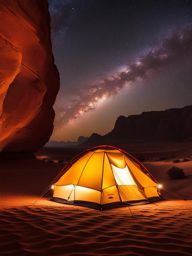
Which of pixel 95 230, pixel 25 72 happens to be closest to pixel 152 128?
pixel 25 72

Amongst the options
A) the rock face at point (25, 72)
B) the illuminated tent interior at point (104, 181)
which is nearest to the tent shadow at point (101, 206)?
the illuminated tent interior at point (104, 181)

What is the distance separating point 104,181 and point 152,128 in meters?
116

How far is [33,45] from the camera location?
1277 cm

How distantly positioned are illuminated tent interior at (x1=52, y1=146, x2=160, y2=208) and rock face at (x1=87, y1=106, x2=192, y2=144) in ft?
279

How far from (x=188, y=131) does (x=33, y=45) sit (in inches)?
3724

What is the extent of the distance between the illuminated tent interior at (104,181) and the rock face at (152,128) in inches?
3351

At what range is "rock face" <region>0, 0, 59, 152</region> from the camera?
32.2ft

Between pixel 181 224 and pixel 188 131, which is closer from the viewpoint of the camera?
pixel 181 224

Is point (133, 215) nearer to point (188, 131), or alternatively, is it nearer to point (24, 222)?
point (24, 222)

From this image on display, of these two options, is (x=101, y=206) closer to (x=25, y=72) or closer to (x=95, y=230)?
(x=95, y=230)

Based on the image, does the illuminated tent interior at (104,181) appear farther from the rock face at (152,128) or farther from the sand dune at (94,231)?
the rock face at (152,128)

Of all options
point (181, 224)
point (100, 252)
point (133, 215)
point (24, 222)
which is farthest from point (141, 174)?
point (100, 252)

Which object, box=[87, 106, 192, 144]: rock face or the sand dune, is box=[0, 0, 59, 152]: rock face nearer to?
the sand dune

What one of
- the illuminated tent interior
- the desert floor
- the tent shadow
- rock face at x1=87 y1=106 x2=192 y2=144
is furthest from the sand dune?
rock face at x1=87 y1=106 x2=192 y2=144
